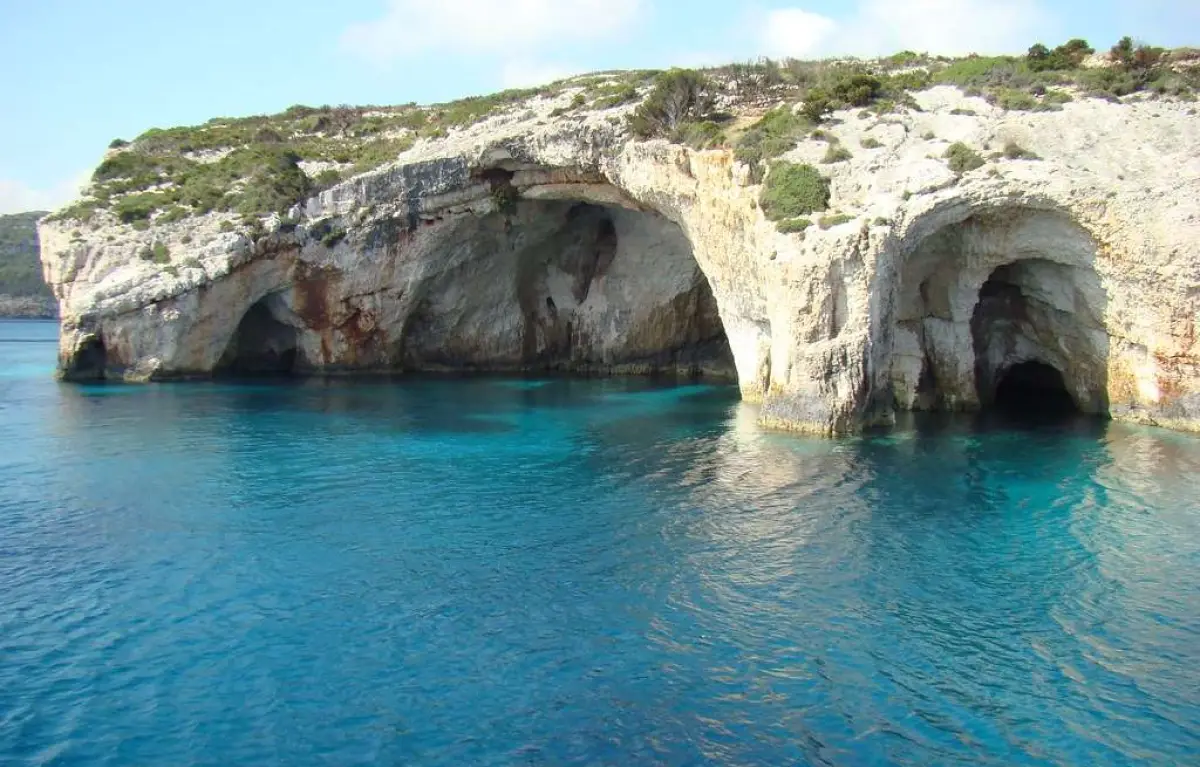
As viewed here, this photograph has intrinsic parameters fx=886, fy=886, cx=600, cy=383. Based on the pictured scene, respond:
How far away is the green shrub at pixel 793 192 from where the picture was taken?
96.4 feet

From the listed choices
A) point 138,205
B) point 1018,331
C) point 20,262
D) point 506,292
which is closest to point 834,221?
point 1018,331

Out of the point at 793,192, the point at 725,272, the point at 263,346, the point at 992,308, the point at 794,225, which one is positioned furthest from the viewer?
the point at 263,346

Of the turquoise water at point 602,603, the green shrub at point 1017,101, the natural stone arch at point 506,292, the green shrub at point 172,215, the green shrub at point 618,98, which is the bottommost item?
the turquoise water at point 602,603

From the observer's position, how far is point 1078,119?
30.6 metres

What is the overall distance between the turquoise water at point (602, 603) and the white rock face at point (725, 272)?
428 centimetres

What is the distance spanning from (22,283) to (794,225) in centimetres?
14077

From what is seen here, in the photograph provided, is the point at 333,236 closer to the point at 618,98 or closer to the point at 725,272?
the point at 618,98

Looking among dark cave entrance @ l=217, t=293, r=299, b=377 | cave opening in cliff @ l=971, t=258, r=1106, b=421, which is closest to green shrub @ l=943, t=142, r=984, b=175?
cave opening in cliff @ l=971, t=258, r=1106, b=421

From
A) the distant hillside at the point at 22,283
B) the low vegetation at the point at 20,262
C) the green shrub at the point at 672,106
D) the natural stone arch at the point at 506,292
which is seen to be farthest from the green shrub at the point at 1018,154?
the low vegetation at the point at 20,262

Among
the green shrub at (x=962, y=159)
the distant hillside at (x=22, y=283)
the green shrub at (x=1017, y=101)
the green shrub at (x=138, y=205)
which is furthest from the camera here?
the distant hillside at (x=22, y=283)

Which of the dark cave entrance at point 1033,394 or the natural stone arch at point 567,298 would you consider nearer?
the dark cave entrance at point 1033,394

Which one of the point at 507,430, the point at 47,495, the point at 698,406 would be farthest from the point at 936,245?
the point at 47,495

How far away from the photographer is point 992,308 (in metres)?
34.2

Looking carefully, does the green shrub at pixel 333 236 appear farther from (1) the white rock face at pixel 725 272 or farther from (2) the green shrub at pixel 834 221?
(2) the green shrub at pixel 834 221
